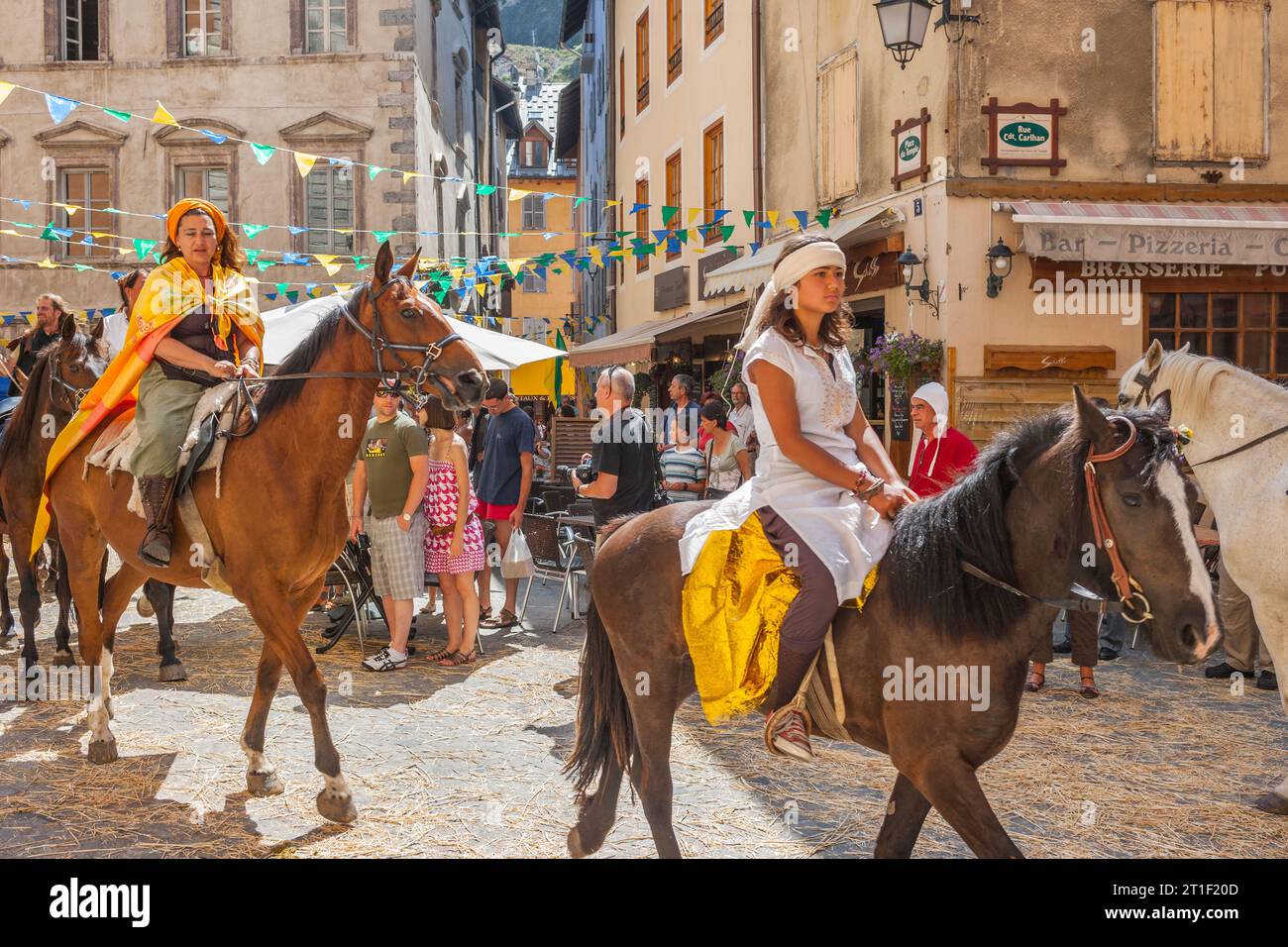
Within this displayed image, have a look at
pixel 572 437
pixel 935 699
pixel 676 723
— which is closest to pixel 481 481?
pixel 676 723

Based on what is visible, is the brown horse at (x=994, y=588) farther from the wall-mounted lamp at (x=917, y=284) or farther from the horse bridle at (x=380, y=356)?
the wall-mounted lamp at (x=917, y=284)

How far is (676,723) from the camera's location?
20.0 ft

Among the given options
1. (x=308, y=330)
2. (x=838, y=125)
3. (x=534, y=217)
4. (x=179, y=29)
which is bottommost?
(x=308, y=330)

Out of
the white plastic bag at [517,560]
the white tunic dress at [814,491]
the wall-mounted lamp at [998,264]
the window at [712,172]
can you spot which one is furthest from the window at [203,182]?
the white tunic dress at [814,491]

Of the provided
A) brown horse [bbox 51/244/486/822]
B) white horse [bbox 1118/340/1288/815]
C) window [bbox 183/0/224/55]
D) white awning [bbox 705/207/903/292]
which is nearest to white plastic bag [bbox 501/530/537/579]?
brown horse [bbox 51/244/486/822]

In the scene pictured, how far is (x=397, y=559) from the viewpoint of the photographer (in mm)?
7660

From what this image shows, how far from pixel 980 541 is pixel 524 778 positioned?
2852mm

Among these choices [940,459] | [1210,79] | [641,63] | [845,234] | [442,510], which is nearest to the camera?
[940,459]

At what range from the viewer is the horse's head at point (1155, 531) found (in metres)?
2.77

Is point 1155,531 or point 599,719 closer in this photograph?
point 1155,531

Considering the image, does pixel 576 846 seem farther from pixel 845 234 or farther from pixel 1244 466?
pixel 845 234

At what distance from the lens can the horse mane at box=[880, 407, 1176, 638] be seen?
3.00m

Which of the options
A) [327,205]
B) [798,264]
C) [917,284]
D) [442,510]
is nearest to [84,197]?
[327,205]

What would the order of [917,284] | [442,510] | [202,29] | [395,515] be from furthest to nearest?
[202,29]
[917,284]
[442,510]
[395,515]
